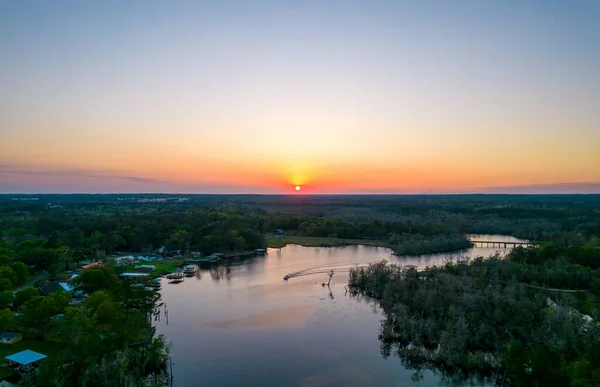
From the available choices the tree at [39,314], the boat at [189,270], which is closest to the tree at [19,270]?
the tree at [39,314]

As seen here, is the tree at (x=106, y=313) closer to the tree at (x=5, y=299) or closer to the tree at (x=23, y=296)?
the tree at (x=23, y=296)

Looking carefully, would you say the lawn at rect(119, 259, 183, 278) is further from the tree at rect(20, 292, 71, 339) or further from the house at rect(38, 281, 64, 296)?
the tree at rect(20, 292, 71, 339)

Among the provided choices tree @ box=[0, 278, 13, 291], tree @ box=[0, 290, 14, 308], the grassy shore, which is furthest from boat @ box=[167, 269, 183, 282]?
the grassy shore

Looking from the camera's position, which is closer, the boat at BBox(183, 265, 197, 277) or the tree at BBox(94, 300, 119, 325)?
the tree at BBox(94, 300, 119, 325)

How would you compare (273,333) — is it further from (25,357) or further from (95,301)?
(25,357)

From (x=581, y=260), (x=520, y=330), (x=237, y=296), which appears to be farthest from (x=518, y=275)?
(x=237, y=296)

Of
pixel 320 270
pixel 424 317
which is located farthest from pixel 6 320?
pixel 320 270

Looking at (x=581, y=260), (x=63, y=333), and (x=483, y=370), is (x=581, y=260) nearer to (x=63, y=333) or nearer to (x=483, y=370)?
(x=483, y=370)

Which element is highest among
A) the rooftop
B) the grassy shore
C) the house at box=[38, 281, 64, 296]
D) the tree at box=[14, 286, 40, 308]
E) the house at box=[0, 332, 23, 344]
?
the tree at box=[14, 286, 40, 308]
